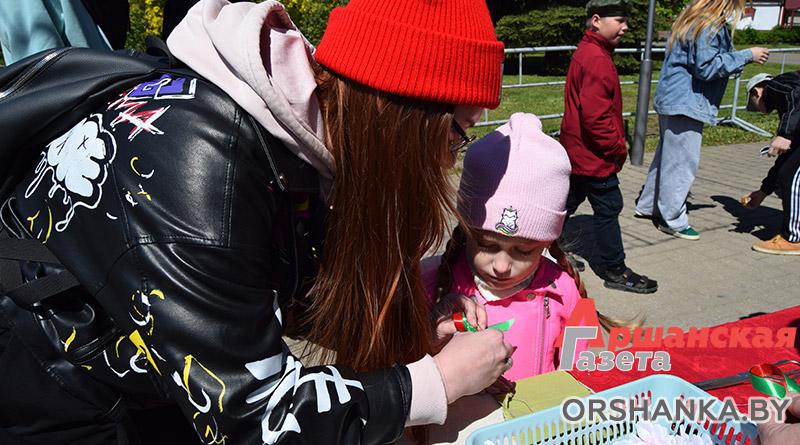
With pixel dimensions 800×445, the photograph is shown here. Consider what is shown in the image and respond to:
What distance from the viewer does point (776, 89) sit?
4.53m

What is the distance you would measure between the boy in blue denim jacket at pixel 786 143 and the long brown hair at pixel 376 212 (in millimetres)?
4299

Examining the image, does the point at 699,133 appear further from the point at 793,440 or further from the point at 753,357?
the point at 793,440

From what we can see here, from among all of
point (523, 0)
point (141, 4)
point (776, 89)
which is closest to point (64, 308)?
point (776, 89)

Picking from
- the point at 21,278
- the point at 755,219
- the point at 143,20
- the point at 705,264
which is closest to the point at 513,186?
the point at 21,278

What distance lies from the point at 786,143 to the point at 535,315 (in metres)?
3.78

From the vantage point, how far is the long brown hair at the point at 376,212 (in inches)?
47.9

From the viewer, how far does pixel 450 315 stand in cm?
183

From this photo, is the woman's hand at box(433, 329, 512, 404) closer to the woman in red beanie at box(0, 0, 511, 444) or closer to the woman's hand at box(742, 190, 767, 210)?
the woman in red beanie at box(0, 0, 511, 444)

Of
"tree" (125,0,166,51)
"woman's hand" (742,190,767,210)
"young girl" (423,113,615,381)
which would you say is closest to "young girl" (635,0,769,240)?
"woman's hand" (742,190,767,210)

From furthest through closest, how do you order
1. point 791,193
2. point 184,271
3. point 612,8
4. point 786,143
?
1. point 786,143
2. point 791,193
3. point 612,8
4. point 184,271

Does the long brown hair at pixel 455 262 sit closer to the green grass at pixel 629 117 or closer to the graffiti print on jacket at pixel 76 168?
the graffiti print on jacket at pixel 76 168

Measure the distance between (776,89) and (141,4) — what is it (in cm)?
714

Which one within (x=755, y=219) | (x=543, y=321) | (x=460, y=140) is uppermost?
(x=460, y=140)

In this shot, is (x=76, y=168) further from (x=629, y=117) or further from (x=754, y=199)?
(x=629, y=117)
